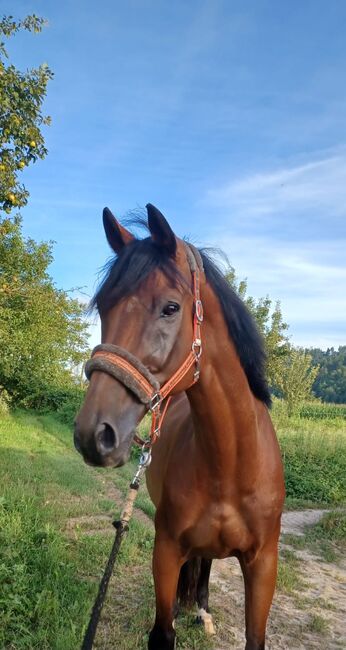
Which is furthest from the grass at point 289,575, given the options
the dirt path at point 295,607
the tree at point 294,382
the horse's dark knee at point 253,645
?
the tree at point 294,382

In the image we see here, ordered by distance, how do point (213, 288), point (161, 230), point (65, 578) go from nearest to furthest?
1. point (161, 230)
2. point (213, 288)
3. point (65, 578)

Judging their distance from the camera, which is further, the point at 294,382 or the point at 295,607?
the point at 294,382

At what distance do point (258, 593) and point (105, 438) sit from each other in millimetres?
1456

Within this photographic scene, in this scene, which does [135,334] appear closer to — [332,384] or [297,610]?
[297,610]

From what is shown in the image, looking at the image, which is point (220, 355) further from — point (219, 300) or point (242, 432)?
point (242, 432)

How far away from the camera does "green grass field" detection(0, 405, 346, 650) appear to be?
116 inches

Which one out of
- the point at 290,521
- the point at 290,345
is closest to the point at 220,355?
the point at 290,521

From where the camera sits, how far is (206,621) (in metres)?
3.25

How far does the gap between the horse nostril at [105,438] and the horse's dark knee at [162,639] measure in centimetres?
157

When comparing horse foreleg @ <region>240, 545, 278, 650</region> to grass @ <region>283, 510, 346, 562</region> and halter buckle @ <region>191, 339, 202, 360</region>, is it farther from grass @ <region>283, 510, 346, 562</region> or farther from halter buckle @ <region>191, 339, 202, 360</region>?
grass @ <region>283, 510, 346, 562</region>

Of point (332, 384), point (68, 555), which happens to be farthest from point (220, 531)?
point (332, 384)

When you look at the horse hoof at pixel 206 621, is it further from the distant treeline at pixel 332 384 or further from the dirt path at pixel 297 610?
the distant treeline at pixel 332 384

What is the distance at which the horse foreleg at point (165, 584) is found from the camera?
2287 mm

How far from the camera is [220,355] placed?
6.70 ft
